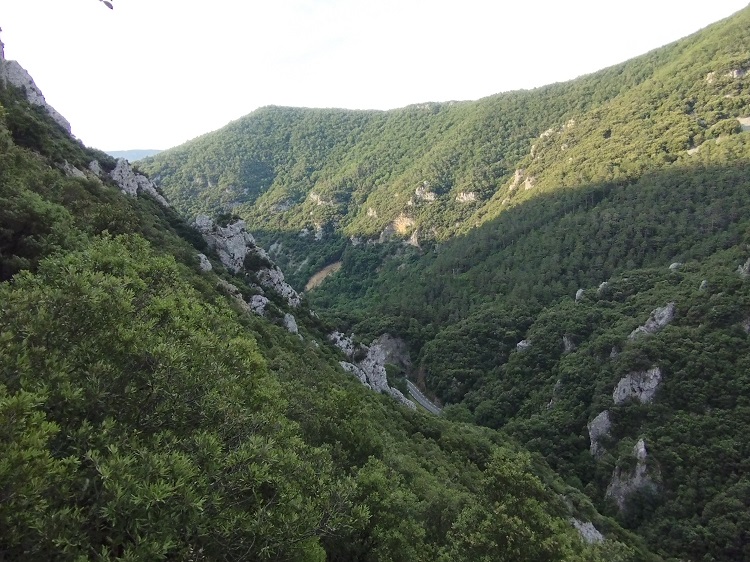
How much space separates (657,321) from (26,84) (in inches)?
3770

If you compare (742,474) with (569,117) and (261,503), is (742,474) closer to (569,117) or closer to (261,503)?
(261,503)

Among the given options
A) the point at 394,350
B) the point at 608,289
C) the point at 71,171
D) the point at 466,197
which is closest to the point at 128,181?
the point at 71,171

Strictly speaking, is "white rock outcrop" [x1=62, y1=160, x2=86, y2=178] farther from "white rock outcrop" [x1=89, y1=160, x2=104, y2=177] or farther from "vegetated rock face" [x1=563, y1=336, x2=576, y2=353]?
"vegetated rock face" [x1=563, y1=336, x2=576, y2=353]

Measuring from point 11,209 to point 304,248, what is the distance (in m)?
180

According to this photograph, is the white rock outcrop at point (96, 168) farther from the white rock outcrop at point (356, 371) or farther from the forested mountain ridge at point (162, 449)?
the forested mountain ridge at point (162, 449)

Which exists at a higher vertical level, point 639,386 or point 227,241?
point 227,241

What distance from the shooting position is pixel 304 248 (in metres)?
195

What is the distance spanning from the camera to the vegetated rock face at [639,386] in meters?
64.9

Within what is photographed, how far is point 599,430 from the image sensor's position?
6512cm

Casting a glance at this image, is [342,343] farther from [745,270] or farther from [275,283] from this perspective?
[745,270]

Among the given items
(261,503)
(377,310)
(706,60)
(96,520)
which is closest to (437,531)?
(261,503)

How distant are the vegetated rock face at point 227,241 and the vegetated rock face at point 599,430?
5469 centimetres

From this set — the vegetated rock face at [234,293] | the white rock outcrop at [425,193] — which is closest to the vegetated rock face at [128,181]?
the vegetated rock face at [234,293]

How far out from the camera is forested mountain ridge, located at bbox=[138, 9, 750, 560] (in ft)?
186
